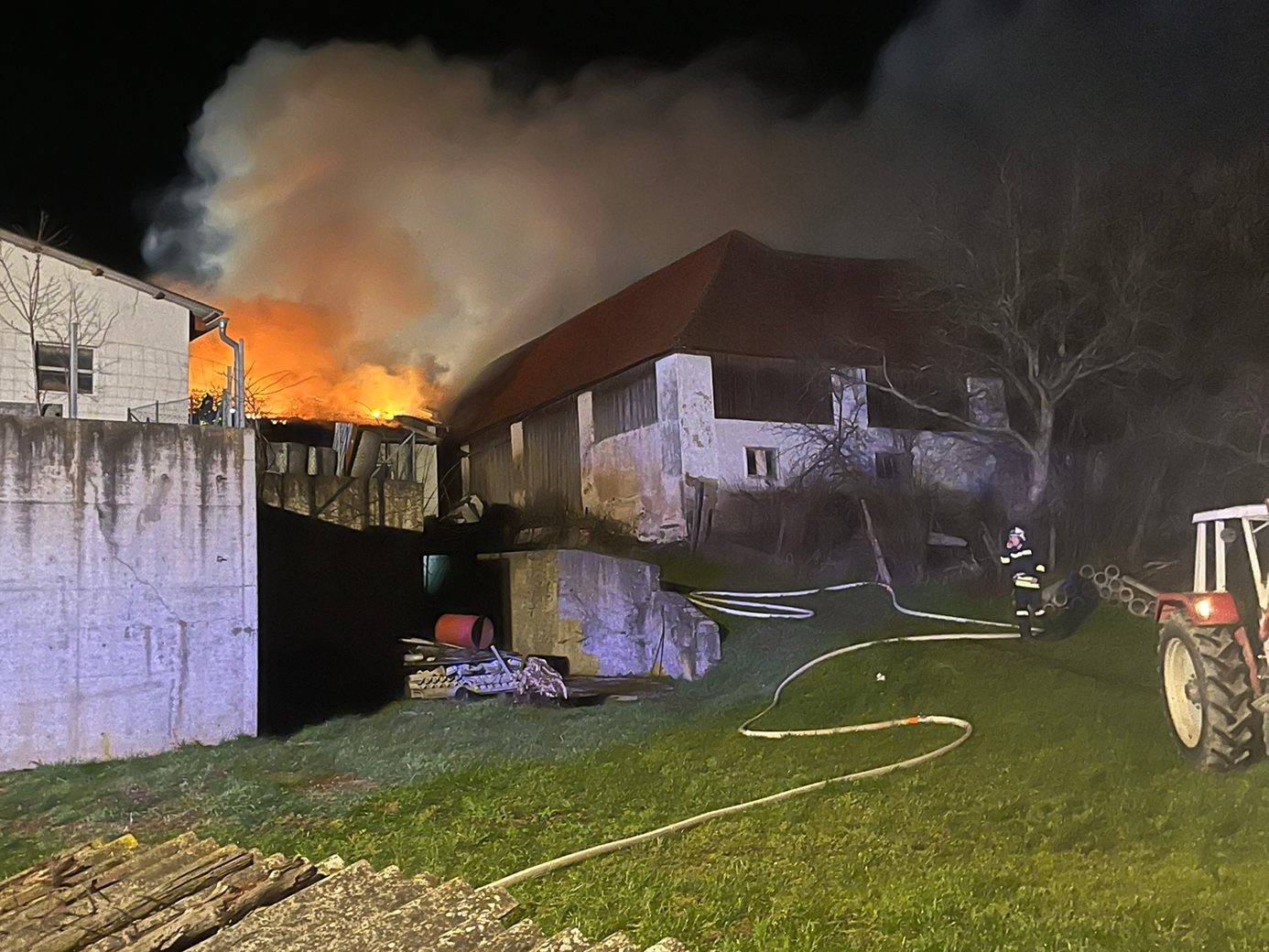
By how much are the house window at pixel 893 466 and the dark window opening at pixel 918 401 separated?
2.50 feet

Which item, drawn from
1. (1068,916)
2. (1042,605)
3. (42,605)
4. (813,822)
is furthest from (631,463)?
(1068,916)

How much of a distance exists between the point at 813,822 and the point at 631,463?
17.7 metres

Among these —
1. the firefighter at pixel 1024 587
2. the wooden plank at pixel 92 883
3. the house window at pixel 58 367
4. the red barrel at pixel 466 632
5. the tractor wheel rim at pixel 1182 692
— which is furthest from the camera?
the house window at pixel 58 367

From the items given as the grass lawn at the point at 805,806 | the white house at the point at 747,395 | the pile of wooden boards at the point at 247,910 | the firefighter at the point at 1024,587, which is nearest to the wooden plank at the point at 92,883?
the pile of wooden boards at the point at 247,910

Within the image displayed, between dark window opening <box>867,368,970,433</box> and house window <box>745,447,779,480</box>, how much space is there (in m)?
2.76

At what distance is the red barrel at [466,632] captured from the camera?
56.2 ft

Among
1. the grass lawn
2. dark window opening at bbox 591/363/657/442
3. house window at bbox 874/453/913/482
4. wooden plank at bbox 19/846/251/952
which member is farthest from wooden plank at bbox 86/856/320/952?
house window at bbox 874/453/913/482

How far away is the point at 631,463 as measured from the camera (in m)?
24.3

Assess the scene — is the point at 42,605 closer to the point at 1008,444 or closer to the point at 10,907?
the point at 10,907

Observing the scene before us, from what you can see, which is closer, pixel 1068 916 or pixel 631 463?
pixel 1068 916

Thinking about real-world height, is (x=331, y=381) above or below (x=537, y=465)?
above

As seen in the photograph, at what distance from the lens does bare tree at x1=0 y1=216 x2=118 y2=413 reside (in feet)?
56.9

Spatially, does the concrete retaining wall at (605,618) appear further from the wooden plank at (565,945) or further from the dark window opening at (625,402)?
the wooden plank at (565,945)

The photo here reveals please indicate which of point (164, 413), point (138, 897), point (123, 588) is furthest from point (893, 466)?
point (138, 897)
